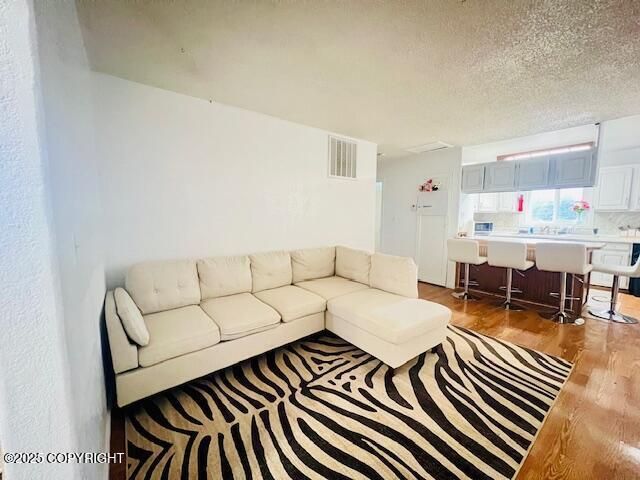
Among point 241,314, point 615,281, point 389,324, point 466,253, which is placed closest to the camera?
point 389,324

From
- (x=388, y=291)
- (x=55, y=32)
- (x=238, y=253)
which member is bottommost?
(x=388, y=291)

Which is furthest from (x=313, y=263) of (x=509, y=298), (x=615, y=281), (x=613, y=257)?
(x=613, y=257)

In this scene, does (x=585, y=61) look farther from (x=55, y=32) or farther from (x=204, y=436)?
(x=204, y=436)

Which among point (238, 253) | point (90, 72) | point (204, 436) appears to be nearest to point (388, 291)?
point (238, 253)

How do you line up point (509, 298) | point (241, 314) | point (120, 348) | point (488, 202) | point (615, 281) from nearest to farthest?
point (120, 348), point (241, 314), point (615, 281), point (509, 298), point (488, 202)

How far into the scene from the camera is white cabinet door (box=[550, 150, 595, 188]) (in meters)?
3.45

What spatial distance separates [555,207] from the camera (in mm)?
5090

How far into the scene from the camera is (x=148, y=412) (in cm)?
167

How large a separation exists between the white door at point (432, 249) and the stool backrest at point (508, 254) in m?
1.05

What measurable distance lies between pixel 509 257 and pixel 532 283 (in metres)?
0.72

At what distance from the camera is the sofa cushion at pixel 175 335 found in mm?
1639

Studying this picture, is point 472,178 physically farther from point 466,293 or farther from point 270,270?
point 270,270

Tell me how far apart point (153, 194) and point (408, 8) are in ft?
7.73

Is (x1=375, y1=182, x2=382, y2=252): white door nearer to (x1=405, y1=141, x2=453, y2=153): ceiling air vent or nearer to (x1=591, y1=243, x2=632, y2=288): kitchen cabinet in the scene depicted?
(x1=405, y1=141, x2=453, y2=153): ceiling air vent
